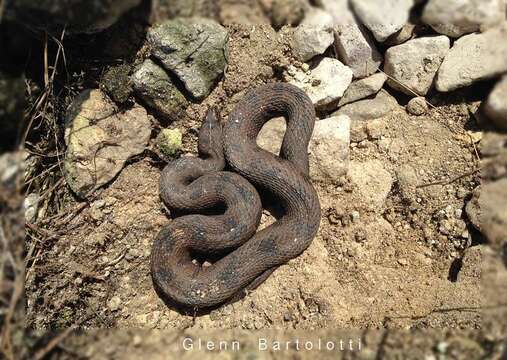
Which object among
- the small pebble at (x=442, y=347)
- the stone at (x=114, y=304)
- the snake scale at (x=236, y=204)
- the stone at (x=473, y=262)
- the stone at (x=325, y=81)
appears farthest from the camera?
the stone at (x=325, y=81)

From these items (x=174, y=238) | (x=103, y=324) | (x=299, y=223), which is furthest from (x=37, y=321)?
(x=299, y=223)

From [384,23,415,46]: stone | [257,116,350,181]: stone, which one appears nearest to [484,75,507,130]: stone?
[384,23,415,46]: stone

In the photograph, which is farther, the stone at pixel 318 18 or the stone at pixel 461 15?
the stone at pixel 318 18

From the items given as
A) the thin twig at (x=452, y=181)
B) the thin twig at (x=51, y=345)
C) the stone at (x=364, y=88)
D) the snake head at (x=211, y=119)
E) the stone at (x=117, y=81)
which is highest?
the stone at (x=117, y=81)

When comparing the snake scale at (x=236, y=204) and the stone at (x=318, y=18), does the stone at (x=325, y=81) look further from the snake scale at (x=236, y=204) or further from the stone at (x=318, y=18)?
the stone at (x=318, y=18)

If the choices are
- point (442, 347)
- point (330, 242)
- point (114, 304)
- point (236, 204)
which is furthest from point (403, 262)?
point (114, 304)

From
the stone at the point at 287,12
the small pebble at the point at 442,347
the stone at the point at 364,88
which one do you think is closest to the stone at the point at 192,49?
the stone at the point at 287,12

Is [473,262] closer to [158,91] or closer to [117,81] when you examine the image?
[158,91]
